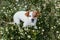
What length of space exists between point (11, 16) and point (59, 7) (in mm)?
850

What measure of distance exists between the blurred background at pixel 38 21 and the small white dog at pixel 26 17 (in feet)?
0.30

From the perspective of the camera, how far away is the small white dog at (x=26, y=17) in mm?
3361

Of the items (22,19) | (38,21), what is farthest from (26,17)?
(38,21)

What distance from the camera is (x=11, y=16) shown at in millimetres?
3811

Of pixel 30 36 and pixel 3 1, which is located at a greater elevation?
pixel 3 1

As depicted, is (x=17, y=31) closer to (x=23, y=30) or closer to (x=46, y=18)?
(x=23, y=30)

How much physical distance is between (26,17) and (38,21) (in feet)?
0.93

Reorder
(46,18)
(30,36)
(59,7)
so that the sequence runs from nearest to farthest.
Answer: (30,36)
(46,18)
(59,7)

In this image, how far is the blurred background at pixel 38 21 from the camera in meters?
3.43

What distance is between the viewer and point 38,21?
366 centimetres

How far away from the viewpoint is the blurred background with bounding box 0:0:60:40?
11.2ft

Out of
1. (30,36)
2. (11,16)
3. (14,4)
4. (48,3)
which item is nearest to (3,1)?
(14,4)

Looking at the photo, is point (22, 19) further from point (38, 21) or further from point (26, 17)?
point (38, 21)

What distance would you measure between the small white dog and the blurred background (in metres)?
0.09
